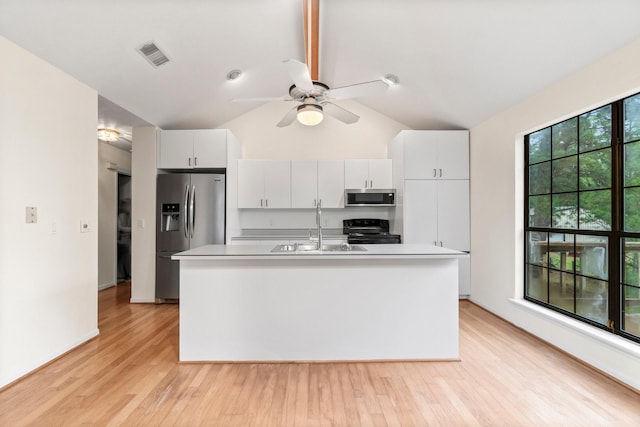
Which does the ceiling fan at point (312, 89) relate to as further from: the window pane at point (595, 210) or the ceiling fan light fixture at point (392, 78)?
the window pane at point (595, 210)

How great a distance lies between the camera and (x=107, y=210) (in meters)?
5.34

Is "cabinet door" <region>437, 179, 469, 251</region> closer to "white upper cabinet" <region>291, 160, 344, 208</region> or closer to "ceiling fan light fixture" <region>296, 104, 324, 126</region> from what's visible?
"white upper cabinet" <region>291, 160, 344, 208</region>

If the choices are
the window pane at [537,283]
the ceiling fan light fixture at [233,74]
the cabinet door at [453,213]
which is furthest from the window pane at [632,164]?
the ceiling fan light fixture at [233,74]

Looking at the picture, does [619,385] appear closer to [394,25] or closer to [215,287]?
[215,287]

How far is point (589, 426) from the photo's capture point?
177 cm

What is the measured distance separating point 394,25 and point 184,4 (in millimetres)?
→ 1748

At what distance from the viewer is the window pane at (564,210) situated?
282cm

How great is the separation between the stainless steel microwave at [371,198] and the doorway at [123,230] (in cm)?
394

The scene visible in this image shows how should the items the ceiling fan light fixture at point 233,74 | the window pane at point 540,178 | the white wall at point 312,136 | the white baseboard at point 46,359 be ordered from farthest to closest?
1. the white wall at point 312,136
2. the ceiling fan light fixture at point 233,74
3. the window pane at point 540,178
4. the white baseboard at point 46,359

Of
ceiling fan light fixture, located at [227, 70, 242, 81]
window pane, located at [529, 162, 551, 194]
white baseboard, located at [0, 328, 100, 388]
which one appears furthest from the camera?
ceiling fan light fixture, located at [227, 70, 242, 81]

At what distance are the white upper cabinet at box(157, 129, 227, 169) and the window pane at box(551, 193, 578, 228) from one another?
3679 mm

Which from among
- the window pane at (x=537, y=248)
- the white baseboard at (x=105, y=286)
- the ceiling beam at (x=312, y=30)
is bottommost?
Answer: the white baseboard at (x=105, y=286)

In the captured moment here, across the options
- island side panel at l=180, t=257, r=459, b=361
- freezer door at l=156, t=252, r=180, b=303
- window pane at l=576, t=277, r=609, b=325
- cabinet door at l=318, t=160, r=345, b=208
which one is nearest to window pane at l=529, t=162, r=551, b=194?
window pane at l=576, t=277, r=609, b=325

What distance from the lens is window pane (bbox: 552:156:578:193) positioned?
112 inches
